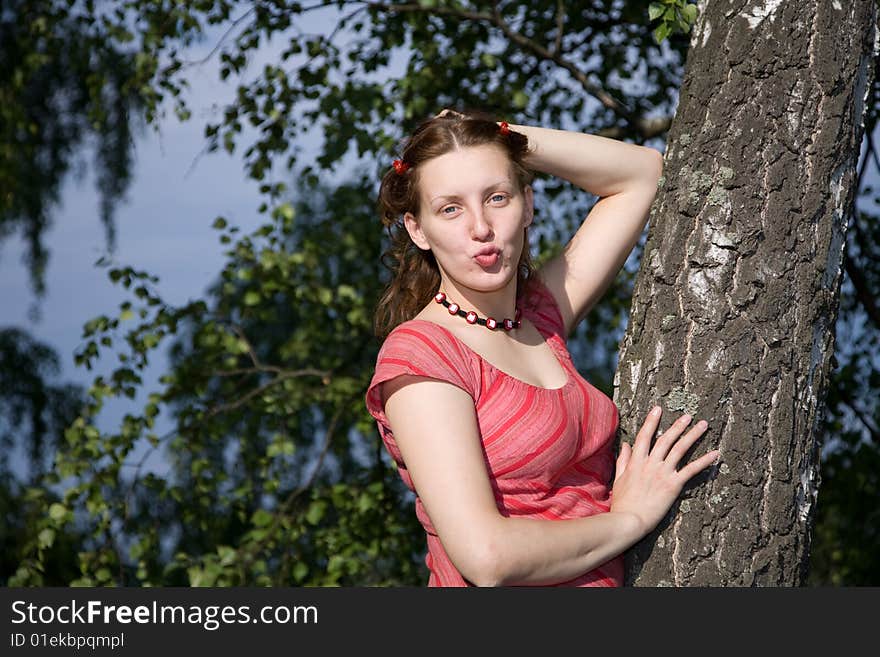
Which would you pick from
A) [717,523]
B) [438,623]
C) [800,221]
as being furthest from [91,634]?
[800,221]

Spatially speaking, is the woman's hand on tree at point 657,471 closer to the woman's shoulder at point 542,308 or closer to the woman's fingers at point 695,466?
the woman's fingers at point 695,466

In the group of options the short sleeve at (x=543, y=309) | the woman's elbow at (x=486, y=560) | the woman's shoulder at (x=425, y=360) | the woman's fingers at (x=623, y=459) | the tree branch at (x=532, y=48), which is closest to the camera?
the woman's elbow at (x=486, y=560)

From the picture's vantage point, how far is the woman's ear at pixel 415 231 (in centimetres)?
204

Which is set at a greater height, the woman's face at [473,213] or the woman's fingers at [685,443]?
the woman's face at [473,213]

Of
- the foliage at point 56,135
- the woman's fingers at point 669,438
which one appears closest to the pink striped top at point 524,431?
the woman's fingers at point 669,438

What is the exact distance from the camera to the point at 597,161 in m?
2.29

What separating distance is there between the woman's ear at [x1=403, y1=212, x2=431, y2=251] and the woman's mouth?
0.14 meters

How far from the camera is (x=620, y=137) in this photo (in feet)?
14.7

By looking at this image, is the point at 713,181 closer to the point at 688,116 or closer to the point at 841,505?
the point at 688,116

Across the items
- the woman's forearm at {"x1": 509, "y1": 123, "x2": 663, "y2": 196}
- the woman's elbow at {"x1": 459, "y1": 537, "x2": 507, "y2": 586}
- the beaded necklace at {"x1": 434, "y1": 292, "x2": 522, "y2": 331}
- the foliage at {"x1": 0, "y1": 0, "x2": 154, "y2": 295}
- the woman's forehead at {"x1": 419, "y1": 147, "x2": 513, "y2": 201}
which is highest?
the foliage at {"x1": 0, "y1": 0, "x2": 154, "y2": 295}

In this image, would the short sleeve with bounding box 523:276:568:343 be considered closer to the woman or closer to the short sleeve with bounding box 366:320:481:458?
the woman

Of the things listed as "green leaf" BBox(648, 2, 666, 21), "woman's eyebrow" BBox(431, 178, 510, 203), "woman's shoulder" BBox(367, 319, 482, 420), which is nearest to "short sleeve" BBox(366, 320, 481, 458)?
"woman's shoulder" BBox(367, 319, 482, 420)

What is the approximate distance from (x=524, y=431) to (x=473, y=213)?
436 mm

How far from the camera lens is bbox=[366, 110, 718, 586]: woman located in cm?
169
